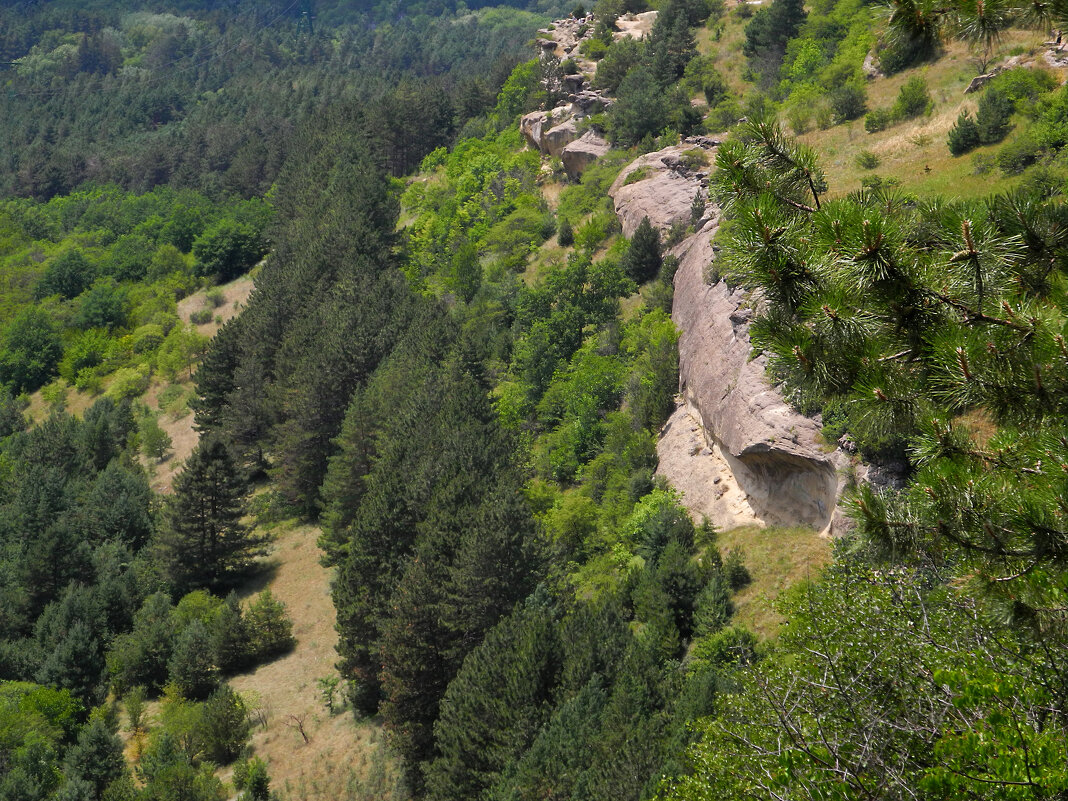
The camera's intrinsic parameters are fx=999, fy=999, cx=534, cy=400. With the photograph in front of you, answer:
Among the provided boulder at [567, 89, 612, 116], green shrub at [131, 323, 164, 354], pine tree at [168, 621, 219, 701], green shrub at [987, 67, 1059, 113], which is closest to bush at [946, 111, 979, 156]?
green shrub at [987, 67, 1059, 113]

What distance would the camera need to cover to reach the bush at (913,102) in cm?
5278

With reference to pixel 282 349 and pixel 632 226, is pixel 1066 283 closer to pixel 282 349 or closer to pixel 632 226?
pixel 632 226

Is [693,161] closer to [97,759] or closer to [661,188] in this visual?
[661,188]

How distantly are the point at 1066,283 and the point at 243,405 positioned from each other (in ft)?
185

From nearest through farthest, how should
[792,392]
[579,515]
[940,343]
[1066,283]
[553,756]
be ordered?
[940,343], [1066,283], [792,392], [553,756], [579,515]

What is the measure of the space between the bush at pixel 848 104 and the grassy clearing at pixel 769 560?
3120 cm

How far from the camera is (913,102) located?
52.9 metres

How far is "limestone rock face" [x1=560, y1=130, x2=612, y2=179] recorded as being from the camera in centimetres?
7162

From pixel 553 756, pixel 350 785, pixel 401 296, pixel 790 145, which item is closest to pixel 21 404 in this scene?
pixel 401 296

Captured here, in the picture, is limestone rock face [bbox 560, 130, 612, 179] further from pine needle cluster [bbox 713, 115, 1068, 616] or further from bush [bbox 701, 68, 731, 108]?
pine needle cluster [bbox 713, 115, 1068, 616]

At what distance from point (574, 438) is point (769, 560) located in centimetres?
1637

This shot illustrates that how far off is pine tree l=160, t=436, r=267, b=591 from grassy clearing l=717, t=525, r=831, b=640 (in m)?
29.4

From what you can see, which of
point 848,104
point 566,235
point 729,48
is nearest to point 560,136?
point 566,235

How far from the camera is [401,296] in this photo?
6506cm
